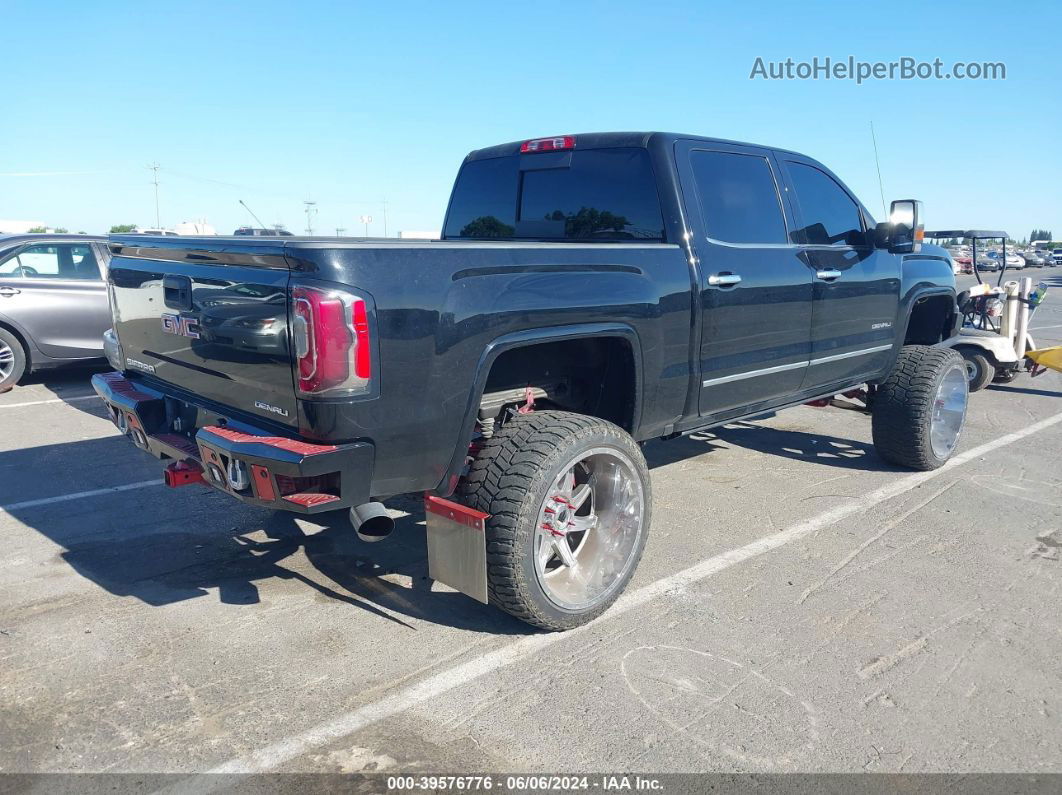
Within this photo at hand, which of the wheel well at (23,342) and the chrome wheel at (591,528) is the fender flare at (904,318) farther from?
the wheel well at (23,342)

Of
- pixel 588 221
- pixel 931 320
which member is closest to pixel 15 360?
pixel 588 221

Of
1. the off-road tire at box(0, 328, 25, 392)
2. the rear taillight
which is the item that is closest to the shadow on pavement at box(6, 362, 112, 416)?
the off-road tire at box(0, 328, 25, 392)

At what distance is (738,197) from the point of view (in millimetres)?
4461

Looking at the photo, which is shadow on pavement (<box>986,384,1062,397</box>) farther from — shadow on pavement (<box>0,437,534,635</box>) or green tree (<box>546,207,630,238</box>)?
shadow on pavement (<box>0,437,534,635</box>)

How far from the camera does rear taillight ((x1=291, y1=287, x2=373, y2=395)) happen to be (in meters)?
2.72

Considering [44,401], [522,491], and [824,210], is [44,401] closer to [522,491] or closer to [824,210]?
[522,491]

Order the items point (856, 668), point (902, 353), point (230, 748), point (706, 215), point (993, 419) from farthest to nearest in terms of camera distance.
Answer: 1. point (993, 419)
2. point (902, 353)
3. point (706, 215)
4. point (856, 668)
5. point (230, 748)

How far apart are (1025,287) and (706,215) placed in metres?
6.70

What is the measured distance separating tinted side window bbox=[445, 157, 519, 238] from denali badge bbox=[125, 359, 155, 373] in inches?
82.6

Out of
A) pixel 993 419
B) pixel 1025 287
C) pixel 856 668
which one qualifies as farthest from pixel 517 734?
pixel 1025 287

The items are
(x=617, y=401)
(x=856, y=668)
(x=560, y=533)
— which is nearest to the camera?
(x=856, y=668)

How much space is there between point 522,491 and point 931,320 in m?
4.61

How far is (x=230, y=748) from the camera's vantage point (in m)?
2.70

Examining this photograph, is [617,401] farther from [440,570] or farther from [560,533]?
[440,570]
